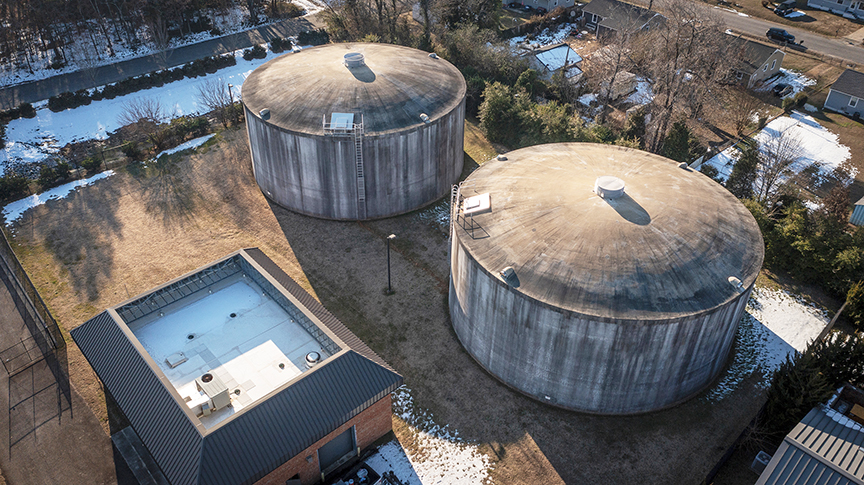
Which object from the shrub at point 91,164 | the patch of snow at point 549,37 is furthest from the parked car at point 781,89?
the shrub at point 91,164

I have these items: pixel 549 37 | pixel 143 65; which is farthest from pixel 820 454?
pixel 143 65

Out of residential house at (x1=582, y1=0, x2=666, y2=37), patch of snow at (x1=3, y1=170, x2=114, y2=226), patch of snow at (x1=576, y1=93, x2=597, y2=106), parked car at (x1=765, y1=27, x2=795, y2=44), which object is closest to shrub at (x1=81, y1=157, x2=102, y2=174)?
patch of snow at (x1=3, y1=170, x2=114, y2=226)

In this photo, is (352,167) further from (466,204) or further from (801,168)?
(801,168)

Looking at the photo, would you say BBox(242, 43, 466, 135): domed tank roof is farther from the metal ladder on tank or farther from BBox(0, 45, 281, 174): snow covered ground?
BBox(0, 45, 281, 174): snow covered ground

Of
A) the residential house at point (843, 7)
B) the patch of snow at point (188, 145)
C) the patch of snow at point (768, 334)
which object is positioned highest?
the residential house at point (843, 7)

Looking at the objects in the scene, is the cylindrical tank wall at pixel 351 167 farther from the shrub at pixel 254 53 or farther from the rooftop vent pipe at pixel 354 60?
the shrub at pixel 254 53

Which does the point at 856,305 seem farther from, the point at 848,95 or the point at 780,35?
the point at 780,35
